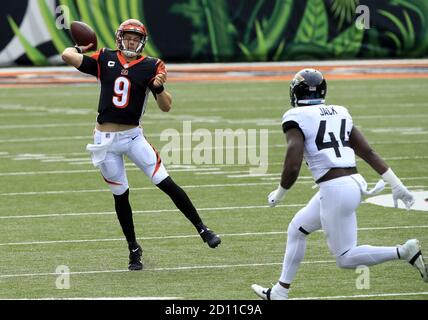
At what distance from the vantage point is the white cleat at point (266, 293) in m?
7.35

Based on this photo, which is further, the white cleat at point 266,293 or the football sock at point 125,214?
the football sock at point 125,214

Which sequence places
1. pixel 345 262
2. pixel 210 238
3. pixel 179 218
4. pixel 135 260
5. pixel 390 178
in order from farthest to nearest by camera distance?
pixel 179 218
pixel 210 238
pixel 135 260
pixel 390 178
pixel 345 262

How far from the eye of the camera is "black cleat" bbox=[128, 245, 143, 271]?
348 inches

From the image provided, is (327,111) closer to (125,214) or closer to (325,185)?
(325,185)

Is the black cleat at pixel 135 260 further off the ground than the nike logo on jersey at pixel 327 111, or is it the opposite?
the nike logo on jersey at pixel 327 111

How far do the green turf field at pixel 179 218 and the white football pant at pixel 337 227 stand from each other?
492 millimetres

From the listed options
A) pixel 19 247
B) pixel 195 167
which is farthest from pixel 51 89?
pixel 19 247

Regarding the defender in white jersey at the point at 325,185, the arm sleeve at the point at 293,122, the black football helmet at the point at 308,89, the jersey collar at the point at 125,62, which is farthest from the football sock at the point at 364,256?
the jersey collar at the point at 125,62

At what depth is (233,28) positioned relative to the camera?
2839cm

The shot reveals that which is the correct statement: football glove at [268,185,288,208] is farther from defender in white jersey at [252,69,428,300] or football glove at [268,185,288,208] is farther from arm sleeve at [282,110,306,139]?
arm sleeve at [282,110,306,139]

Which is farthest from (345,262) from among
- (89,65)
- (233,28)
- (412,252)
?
(233,28)

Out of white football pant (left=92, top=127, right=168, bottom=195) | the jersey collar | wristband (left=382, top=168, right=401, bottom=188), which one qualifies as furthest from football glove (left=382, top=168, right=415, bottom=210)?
the jersey collar

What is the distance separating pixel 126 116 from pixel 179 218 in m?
2.42

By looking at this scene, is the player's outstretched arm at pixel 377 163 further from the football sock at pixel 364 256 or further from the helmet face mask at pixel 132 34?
the helmet face mask at pixel 132 34
